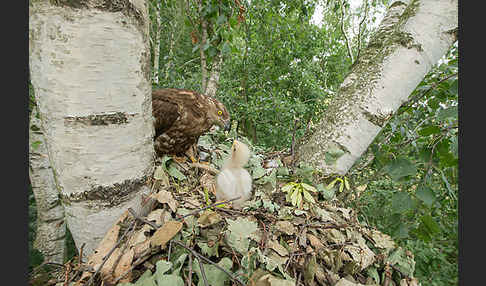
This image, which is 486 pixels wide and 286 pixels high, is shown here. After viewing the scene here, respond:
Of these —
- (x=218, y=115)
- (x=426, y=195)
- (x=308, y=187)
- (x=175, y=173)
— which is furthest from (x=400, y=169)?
(x=218, y=115)

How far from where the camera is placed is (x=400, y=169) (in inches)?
36.8

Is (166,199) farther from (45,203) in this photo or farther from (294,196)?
(45,203)

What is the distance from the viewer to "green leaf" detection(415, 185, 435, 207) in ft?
2.79

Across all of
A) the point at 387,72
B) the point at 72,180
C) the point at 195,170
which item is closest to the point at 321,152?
the point at 387,72

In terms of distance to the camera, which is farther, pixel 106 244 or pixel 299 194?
pixel 299 194

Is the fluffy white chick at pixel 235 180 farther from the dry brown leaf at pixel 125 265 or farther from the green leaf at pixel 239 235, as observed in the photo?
the dry brown leaf at pixel 125 265

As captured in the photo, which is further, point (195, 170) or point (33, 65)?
point (195, 170)

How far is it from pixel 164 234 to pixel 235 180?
0.45 metres

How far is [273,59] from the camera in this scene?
5160mm

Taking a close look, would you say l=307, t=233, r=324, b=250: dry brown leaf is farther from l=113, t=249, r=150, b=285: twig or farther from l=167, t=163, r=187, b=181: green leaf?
l=167, t=163, r=187, b=181: green leaf

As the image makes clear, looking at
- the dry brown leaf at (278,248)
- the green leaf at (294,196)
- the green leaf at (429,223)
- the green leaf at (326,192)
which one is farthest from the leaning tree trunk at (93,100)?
the green leaf at (429,223)

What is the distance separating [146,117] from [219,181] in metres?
0.43

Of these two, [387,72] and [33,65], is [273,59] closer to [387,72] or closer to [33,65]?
[387,72]

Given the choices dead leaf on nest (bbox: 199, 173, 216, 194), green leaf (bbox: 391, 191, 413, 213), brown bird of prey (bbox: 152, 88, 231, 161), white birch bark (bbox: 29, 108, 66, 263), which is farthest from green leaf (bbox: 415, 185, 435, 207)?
white birch bark (bbox: 29, 108, 66, 263)
